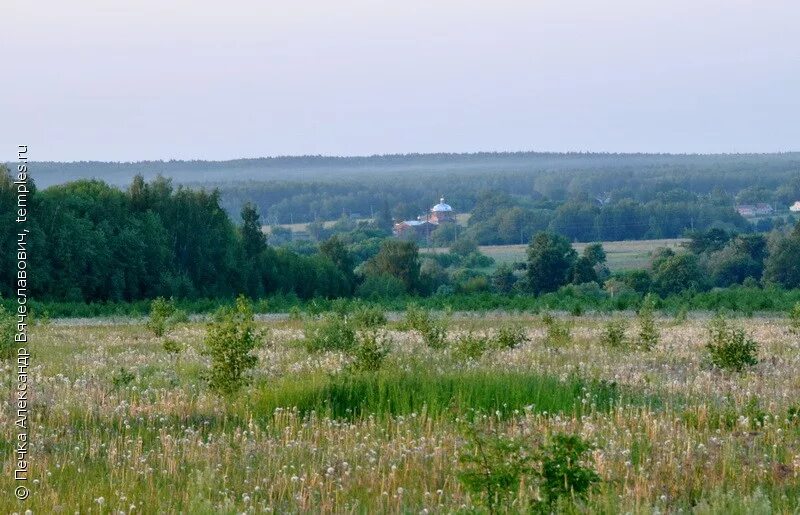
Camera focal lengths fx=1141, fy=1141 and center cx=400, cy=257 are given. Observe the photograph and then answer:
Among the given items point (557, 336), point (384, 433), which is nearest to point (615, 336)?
point (557, 336)

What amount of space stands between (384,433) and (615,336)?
11.7 metres

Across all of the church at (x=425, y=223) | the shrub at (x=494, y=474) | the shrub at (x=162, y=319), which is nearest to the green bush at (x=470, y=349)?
the shrub at (x=494, y=474)

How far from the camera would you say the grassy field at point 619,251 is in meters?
104

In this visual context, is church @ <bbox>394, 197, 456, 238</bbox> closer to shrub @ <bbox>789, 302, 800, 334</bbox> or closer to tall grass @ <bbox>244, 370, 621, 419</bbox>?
shrub @ <bbox>789, 302, 800, 334</bbox>

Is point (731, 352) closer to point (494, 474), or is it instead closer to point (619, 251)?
point (494, 474)

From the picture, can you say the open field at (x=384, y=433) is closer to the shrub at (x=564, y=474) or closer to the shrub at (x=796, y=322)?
the shrub at (x=564, y=474)

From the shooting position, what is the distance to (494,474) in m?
7.06

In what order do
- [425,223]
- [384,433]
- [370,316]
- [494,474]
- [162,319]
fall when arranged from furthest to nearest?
1. [425,223]
2. [370,316]
3. [162,319]
4. [384,433]
5. [494,474]

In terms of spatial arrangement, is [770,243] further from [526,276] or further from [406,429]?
[406,429]

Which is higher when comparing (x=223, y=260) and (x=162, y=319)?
(x=162, y=319)

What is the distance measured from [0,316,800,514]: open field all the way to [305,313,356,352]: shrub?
3001 millimetres

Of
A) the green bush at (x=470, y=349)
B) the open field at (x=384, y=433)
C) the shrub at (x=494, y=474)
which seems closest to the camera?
the shrub at (x=494, y=474)

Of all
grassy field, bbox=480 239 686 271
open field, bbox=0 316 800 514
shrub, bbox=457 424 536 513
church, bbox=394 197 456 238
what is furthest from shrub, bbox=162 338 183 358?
church, bbox=394 197 456 238

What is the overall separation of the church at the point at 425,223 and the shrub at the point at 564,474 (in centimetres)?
14438
